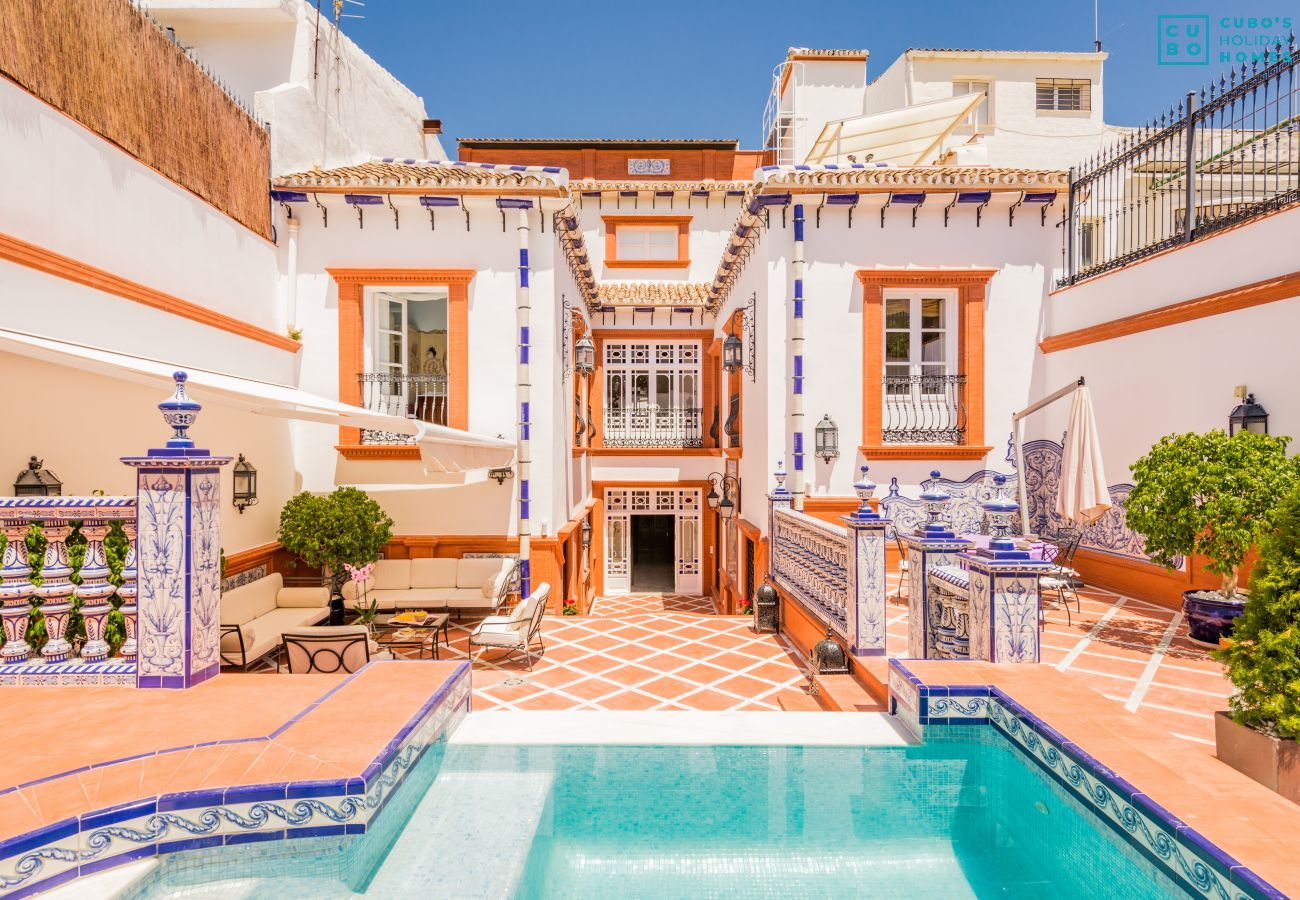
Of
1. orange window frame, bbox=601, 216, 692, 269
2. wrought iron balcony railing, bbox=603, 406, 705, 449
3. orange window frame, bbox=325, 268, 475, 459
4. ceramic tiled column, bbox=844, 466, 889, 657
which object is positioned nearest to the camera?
ceramic tiled column, bbox=844, 466, 889, 657

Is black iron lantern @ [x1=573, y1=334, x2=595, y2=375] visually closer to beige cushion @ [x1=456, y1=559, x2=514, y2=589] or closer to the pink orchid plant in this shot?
beige cushion @ [x1=456, y1=559, x2=514, y2=589]

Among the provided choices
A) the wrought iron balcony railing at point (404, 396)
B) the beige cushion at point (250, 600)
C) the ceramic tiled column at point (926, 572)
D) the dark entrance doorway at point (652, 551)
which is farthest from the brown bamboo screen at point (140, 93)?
the dark entrance doorway at point (652, 551)

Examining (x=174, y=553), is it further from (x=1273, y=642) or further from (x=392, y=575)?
(x=1273, y=642)

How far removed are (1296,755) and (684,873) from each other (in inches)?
130

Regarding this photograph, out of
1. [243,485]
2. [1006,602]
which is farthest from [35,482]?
[1006,602]

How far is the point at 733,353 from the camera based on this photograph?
11805 millimetres

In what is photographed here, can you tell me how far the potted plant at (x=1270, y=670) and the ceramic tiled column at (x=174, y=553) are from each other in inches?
246

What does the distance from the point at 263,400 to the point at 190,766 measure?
137 inches

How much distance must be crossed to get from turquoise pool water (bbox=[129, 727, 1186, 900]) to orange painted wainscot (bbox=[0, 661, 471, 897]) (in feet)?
0.53

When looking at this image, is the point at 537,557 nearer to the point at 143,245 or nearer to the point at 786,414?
the point at 786,414

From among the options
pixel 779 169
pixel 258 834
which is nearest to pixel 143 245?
pixel 258 834

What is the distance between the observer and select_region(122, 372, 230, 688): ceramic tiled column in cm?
418

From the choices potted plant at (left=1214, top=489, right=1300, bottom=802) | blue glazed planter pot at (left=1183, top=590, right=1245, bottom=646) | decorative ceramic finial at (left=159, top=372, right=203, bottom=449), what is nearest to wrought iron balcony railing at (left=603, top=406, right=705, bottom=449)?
blue glazed planter pot at (left=1183, top=590, right=1245, bottom=646)

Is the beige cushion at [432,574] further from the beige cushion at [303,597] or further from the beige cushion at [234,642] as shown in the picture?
the beige cushion at [234,642]
